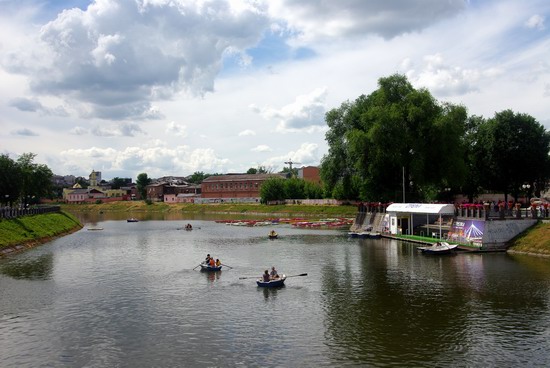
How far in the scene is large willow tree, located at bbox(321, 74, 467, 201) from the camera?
80.7 m

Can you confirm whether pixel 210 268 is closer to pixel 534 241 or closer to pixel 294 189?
pixel 534 241

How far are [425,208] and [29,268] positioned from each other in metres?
51.7

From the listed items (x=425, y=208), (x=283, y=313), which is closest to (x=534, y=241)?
(x=425, y=208)

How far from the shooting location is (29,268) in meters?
53.8

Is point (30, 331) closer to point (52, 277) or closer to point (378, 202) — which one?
point (52, 277)

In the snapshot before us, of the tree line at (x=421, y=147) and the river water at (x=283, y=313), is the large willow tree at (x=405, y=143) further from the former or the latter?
the river water at (x=283, y=313)

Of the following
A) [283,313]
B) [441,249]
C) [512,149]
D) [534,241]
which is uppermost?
[512,149]

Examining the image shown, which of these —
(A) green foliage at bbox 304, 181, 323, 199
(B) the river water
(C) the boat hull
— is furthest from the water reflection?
(A) green foliage at bbox 304, 181, 323, 199

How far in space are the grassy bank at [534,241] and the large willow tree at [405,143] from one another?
75.1 ft

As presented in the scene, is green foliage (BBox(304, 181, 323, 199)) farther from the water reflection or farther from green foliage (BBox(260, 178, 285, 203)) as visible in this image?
the water reflection

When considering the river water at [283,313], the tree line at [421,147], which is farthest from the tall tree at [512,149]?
the river water at [283,313]

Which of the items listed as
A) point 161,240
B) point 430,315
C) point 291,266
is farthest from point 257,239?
point 430,315

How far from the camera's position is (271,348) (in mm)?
27031

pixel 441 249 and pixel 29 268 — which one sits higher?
pixel 441 249
